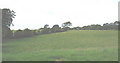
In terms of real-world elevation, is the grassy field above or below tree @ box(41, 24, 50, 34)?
below

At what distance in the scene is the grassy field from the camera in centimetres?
1582

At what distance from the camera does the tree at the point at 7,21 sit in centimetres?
2398

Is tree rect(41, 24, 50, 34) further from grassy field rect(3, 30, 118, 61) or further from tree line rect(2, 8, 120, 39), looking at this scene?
grassy field rect(3, 30, 118, 61)

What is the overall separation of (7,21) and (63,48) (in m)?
8.77

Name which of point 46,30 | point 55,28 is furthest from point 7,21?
point 55,28

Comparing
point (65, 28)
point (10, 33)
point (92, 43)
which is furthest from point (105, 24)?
point (10, 33)

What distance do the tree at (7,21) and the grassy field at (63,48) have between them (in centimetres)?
104

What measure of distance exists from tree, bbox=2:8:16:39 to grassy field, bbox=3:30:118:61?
104 centimetres

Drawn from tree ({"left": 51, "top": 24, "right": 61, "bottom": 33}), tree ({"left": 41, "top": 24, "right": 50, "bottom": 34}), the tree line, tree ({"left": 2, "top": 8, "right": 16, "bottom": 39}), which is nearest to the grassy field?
tree ({"left": 2, "top": 8, "right": 16, "bottom": 39})

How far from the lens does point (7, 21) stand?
24.7m

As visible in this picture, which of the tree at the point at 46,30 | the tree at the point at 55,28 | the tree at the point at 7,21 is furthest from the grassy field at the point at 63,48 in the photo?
the tree at the point at 55,28

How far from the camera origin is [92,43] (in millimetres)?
22391

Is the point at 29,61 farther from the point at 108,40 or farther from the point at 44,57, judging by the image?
the point at 108,40

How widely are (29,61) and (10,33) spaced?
455 inches
